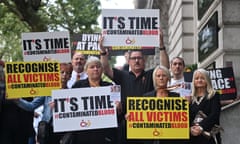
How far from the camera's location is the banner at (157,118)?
7773 millimetres

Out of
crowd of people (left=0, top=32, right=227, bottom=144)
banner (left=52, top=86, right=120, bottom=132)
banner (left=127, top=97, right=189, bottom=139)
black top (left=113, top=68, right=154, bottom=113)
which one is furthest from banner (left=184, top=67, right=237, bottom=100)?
banner (left=52, top=86, right=120, bottom=132)

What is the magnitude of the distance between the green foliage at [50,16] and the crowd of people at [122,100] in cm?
989

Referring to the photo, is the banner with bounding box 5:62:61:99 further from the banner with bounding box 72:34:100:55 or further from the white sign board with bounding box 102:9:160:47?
the banner with bounding box 72:34:100:55

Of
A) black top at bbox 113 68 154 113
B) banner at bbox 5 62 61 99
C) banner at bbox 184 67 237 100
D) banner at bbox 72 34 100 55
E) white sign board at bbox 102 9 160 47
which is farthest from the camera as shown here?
banner at bbox 72 34 100 55

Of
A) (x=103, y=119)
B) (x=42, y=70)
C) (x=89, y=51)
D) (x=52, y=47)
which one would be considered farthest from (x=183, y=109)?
(x=89, y=51)

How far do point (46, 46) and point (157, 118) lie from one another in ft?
8.83

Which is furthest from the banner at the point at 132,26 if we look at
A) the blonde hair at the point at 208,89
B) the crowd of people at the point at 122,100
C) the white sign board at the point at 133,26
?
the blonde hair at the point at 208,89

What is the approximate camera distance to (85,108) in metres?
8.08

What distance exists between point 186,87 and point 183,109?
103cm

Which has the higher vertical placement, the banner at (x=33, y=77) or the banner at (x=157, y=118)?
the banner at (x=33, y=77)

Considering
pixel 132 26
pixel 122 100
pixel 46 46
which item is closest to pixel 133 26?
pixel 132 26

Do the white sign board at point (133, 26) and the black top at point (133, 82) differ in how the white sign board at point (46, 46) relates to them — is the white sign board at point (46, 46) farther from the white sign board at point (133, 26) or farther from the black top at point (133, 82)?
the black top at point (133, 82)

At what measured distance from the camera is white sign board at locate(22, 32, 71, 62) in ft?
32.0

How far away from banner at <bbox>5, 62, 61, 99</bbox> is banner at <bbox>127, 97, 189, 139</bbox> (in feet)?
4.82
